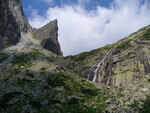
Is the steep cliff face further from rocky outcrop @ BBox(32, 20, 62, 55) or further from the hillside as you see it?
rocky outcrop @ BBox(32, 20, 62, 55)

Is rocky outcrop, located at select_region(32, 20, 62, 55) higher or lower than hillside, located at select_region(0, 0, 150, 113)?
higher

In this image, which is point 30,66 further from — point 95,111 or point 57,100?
point 95,111

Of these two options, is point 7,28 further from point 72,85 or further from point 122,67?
point 72,85

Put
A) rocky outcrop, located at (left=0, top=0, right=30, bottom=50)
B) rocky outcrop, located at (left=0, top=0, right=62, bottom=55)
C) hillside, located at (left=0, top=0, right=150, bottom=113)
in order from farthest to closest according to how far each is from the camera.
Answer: rocky outcrop, located at (left=0, top=0, right=62, bottom=55) < rocky outcrop, located at (left=0, top=0, right=30, bottom=50) < hillside, located at (left=0, top=0, right=150, bottom=113)

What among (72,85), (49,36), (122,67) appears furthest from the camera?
(49,36)

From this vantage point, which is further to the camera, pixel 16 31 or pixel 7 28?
pixel 16 31

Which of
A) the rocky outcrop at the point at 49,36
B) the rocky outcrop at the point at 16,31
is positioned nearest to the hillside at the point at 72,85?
the rocky outcrop at the point at 16,31

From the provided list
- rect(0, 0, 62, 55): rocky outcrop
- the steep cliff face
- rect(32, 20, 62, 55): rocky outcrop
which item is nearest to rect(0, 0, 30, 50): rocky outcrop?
rect(0, 0, 62, 55): rocky outcrop

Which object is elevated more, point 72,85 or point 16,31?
point 16,31

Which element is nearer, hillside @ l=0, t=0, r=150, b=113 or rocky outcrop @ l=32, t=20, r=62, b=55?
hillside @ l=0, t=0, r=150, b=113

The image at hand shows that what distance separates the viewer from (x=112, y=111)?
190 ft

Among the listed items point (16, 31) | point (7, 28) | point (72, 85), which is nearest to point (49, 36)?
point (16, 31)

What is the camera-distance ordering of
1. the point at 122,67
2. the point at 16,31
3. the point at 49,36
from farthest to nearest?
the point at 49,36 < the point at 16,31 < the point at 122,67

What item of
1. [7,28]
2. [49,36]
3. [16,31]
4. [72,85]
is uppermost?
[49,36]
